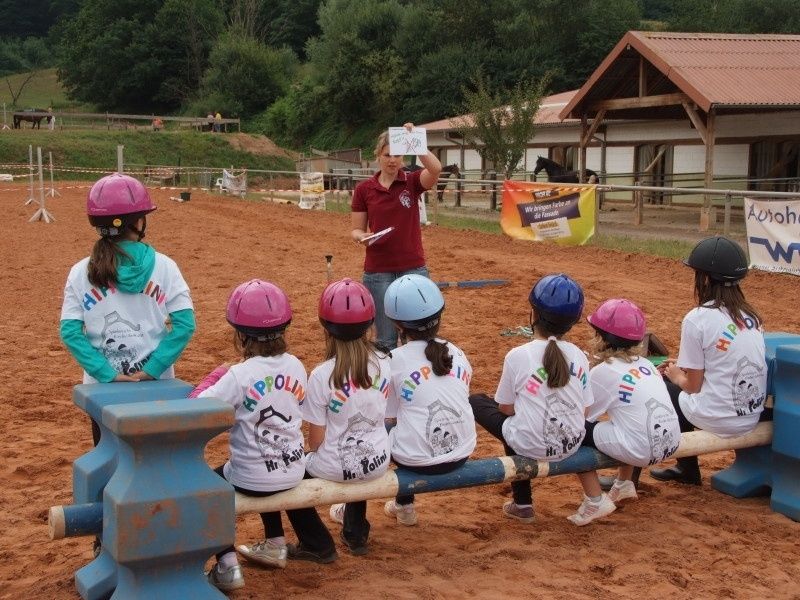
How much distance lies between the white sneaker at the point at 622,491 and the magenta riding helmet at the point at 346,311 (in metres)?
1.76

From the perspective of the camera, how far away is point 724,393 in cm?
500

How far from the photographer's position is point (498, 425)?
477 centimetres

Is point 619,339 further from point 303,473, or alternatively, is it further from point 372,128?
point 372,128

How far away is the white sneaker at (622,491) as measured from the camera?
497 centimetres

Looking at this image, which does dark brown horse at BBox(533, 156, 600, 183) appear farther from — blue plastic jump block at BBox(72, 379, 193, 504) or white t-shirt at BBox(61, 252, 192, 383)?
blue plastic jump block at BBox(72, 379, 193, 504)

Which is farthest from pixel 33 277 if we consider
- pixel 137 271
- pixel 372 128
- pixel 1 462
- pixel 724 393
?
pixel 372 128

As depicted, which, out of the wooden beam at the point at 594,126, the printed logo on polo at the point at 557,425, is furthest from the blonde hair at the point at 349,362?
the wooden beam at the point at 594,126

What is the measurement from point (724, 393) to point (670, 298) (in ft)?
22.4

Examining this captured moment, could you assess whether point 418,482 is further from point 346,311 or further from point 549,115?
point 549,115

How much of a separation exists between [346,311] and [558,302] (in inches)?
43.4

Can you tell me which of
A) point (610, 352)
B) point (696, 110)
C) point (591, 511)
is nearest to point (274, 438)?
point (591, 511)

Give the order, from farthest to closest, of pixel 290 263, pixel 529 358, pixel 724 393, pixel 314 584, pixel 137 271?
pixel 290 263 < pixel 724 393 < pixel 529 358 < pixel 137 271 < pixel 314 584

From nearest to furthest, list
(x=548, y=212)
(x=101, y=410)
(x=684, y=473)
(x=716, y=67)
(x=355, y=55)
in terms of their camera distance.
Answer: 1. (x=101, y=410)
2. (x=684, y=473)
3. (x=548, y=212)
4. (x=716, y=67)
5. (x=355, y=55)

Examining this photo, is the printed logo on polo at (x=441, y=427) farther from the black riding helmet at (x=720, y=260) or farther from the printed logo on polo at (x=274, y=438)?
the black riding helmet at (x=720, y=260)
